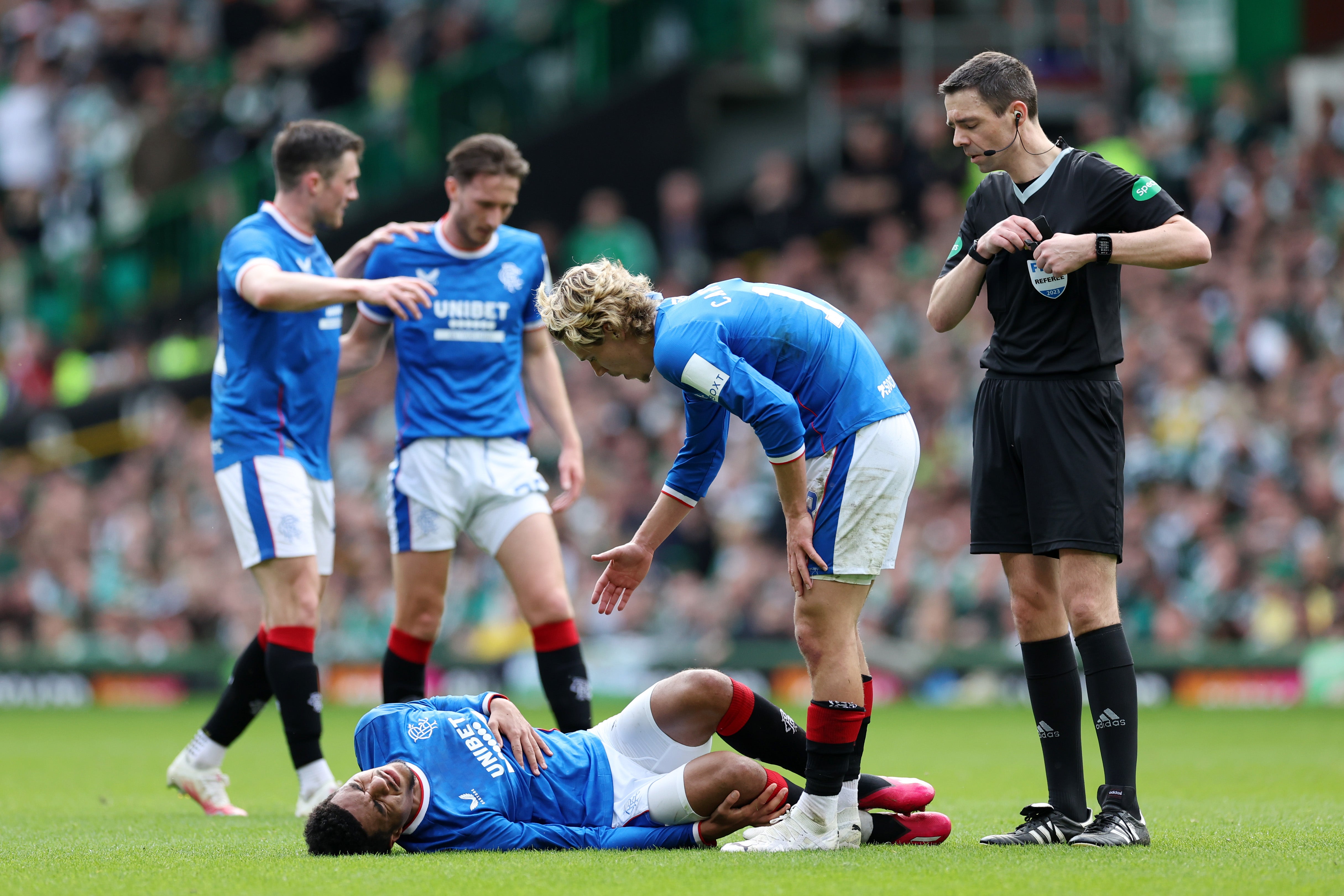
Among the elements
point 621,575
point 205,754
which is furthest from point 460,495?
point 621,575

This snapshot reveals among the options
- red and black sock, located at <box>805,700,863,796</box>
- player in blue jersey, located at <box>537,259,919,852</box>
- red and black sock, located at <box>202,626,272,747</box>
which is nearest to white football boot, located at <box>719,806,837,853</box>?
player in blue jersey, located at <box>537,259,919,852</box>

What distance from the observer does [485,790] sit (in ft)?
18.2

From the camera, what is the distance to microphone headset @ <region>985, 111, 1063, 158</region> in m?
5.69

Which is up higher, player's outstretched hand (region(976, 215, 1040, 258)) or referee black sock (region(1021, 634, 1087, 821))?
player's outstretched hand (region(976, 215, 1040, 258))

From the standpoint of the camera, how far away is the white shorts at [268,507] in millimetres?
7242

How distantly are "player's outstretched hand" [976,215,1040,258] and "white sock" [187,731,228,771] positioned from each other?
427 centimetres

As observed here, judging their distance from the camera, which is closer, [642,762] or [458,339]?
[642,762]

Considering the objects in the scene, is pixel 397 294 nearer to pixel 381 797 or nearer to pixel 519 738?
pixel 519 738

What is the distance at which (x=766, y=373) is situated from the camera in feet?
18.3

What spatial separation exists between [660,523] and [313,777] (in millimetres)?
2434

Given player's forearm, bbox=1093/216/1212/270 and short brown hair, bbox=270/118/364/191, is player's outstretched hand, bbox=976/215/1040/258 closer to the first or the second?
player's forearm, bbox=1093/216/1212/270

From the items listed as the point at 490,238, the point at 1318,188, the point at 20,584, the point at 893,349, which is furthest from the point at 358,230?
the point at 490,238

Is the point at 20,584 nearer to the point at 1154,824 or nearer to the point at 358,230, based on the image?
the point at 358,230

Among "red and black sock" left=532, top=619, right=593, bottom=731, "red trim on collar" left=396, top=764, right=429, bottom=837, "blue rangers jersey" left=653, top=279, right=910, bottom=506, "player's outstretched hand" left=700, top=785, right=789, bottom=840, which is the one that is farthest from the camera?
"red and black sock" left=532, top=619, right=593, bottom=731
